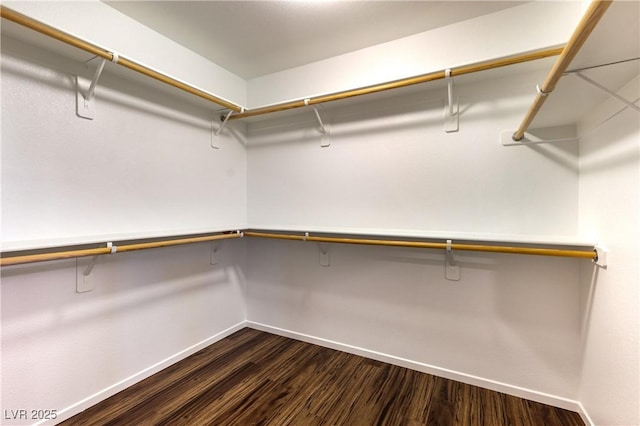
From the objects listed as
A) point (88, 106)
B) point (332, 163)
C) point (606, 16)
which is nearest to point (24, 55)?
point (88, 106)

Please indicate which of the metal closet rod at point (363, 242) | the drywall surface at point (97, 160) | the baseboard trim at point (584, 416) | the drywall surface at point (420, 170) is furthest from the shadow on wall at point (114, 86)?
the baseboard trim at point (584, 416)

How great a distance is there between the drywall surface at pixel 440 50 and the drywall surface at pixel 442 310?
4.43 feet

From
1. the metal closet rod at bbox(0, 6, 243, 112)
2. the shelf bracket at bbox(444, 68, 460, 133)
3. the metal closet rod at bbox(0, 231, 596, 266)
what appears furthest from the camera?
the shelf bracket at bbox(444, 68, 460, 133)

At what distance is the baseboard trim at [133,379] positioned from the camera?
168 centimetres

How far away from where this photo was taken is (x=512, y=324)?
189cm

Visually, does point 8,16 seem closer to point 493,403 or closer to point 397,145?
point 397,145

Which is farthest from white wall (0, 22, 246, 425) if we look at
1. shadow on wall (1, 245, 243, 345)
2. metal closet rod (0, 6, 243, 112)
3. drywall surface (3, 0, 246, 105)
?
metal closet rod (0, 6, 243, 112)

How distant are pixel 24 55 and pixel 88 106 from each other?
0.33 meters

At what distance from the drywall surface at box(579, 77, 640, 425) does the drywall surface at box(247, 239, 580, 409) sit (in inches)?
6.3

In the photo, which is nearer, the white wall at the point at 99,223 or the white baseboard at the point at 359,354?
the white wall at the point at 99,223

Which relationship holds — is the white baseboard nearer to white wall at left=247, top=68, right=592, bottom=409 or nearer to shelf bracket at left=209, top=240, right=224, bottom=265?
white wall at left=247, top=68, right=592, bottom=409

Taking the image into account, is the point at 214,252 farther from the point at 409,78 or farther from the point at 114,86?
the point at 409,78

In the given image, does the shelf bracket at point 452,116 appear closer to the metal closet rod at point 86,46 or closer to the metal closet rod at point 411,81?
the metal closet rod at point 411,81

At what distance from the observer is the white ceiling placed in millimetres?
1780
